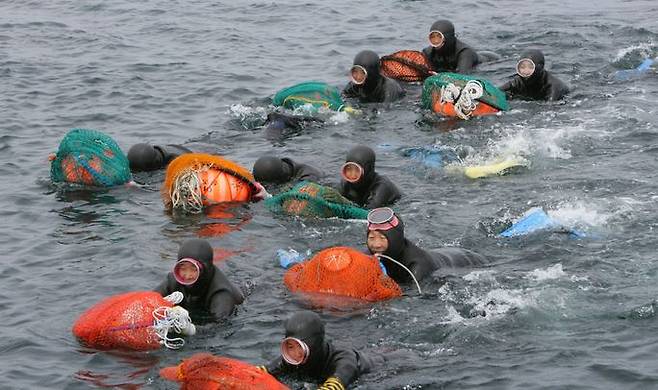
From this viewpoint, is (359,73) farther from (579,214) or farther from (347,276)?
(347,276)

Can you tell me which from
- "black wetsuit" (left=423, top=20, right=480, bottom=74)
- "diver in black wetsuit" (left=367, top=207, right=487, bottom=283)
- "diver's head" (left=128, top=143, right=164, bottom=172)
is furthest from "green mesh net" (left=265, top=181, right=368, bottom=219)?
"black wetsuit" (left=423, top=20, right=480, bottom=74)

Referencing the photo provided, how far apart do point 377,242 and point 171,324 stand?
232 centimetres

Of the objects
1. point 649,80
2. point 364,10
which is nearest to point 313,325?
point 649,80

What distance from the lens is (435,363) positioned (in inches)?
359

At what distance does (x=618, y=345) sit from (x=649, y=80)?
1007 cm

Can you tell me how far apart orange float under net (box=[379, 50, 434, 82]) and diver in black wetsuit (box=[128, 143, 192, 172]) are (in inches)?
206

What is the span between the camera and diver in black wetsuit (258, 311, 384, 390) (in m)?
8.35

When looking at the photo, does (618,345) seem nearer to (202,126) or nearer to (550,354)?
(550,354)

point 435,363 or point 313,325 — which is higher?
point 313,325

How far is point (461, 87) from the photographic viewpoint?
16.4 m

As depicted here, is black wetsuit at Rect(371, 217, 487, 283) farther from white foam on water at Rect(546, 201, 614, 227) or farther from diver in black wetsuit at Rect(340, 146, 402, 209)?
diver in black wetsuit at Rect(340, 146, 402, 209)

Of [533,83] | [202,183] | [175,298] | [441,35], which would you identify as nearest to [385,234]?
[175,298]

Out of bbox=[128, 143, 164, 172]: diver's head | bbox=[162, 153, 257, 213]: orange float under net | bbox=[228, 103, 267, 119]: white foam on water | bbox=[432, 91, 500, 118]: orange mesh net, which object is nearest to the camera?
bbox=[162, 153, 257, 213]: orange float under net

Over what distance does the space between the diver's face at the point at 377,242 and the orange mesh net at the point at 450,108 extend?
20.6 ft
